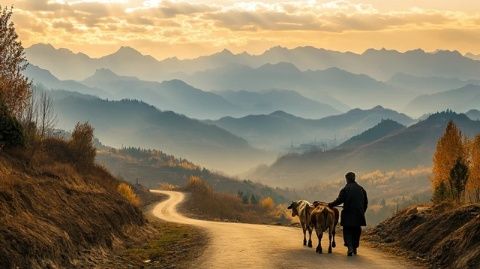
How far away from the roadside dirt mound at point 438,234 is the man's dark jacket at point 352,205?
3.10 metres

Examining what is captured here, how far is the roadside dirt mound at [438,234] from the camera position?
1902cm

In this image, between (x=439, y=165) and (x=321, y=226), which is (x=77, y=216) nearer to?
(x=321, y=226)

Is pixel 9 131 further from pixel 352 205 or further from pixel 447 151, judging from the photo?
pixel 447 151

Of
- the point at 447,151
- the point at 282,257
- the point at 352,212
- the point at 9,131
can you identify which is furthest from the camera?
the point at 447,151

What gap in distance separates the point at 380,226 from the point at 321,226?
38.5ft

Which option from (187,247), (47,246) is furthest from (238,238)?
(47,246)

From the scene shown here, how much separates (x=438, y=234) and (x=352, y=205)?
14.1 feet

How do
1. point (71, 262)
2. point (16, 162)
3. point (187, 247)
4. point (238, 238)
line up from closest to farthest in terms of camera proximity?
point (71, 262)
point (16, 162)
point (187, 247)
point (238, 238)

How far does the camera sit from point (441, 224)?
77.6ft

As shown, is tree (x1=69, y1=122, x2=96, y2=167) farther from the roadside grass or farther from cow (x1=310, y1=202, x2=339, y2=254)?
cow (x1=310, y1=202, x2=339, y2=254)

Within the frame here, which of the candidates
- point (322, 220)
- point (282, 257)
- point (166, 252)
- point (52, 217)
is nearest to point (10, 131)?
point (52, 217)

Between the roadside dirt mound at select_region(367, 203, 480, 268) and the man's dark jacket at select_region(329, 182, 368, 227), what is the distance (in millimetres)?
3097

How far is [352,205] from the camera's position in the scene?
21.7m

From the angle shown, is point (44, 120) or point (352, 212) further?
point (44, 120)
